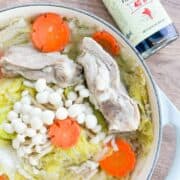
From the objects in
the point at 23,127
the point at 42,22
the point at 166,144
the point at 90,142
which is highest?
the point at 42,22

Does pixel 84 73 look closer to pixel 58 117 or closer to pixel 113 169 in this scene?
pixel 58 117

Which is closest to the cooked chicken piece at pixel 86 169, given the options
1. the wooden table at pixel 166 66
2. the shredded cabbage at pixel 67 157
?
the shredded cabbage at pixel 67 157

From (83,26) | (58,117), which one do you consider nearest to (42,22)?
(83,26)

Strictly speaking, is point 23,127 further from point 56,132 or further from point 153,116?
point 153,116

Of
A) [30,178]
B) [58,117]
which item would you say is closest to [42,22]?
[58,117]

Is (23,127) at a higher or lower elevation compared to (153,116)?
higher

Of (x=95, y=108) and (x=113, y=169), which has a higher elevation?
(x=95, y=108)
